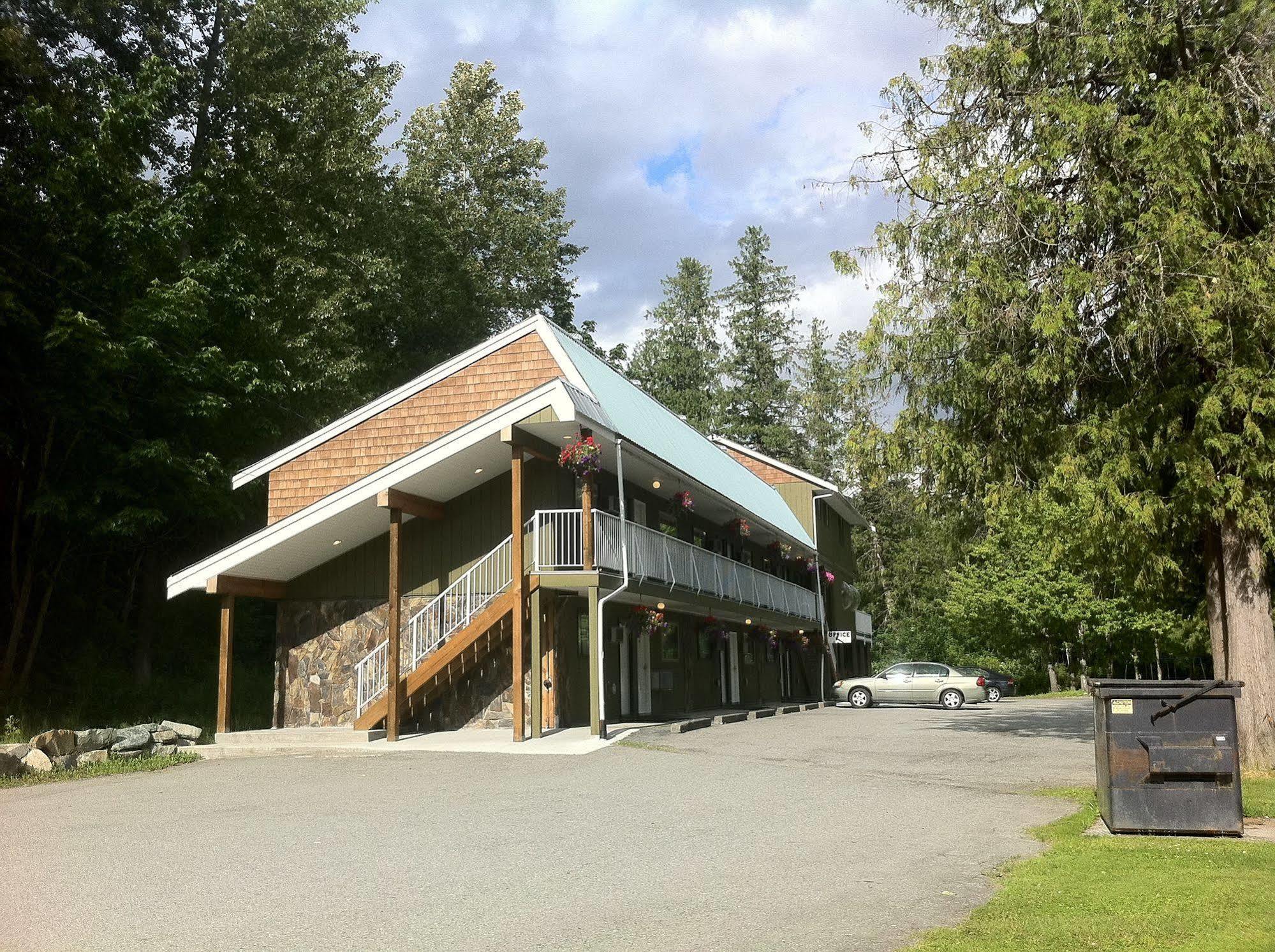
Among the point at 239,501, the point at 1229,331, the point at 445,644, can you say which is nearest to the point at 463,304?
the point at 239,501

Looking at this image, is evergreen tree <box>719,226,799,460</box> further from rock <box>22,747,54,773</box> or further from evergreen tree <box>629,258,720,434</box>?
rock <box>22,747,54,773</box>

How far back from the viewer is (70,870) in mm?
8094

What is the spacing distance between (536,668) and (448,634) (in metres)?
2.84

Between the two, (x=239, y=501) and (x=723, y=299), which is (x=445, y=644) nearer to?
(x=239, y=501)

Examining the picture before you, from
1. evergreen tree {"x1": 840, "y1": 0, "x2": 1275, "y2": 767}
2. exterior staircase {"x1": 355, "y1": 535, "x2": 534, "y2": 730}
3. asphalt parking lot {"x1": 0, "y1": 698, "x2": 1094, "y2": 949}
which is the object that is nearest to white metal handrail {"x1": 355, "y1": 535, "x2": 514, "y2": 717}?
exterior staircase {"x1": 355, "y1": 535, "x2": 534, "y2": 730}

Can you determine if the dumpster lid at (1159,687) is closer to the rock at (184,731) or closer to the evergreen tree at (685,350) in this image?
the rock at (184,731)

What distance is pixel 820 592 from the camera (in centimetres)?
3728

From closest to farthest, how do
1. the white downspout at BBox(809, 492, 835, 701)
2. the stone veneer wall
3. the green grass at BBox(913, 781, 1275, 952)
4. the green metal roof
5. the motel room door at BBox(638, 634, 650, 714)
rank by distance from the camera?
the green grass at BBox(913, 781, 1275, 952), the stone veneer wall, the green metal roof, the motel room door at BBox(638, 634, 650, 714), the white downspout at BBox(809, 492, 835, 701)

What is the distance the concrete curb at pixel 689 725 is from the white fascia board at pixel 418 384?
21.4 feet

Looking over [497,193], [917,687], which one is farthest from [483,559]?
[497,193]

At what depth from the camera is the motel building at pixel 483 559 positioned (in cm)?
1839

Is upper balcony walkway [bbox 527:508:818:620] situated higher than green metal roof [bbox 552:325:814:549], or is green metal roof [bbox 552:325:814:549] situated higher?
green metal roof [bbox 552:325:814:549]

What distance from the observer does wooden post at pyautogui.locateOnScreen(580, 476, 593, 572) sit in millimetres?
18047

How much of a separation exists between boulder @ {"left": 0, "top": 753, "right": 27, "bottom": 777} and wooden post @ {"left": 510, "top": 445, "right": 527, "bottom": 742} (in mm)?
6845
